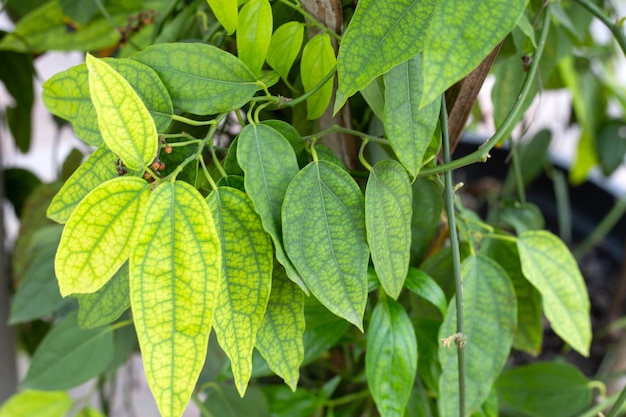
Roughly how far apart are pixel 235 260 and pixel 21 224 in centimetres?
39

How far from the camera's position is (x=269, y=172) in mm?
257

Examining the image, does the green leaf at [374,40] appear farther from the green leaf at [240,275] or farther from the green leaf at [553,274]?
the green leaf at [553,274]

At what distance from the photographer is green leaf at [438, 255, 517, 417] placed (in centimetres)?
34

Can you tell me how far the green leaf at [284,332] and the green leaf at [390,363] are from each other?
63 millimetres

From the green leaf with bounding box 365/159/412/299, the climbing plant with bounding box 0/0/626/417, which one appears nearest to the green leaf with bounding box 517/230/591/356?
the climbing plant with bounding box 0/0/626/417

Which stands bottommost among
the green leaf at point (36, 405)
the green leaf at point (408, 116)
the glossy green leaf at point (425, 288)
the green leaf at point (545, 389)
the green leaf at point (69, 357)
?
the green leaf at point (36, 405)

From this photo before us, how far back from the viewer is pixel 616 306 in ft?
2.59

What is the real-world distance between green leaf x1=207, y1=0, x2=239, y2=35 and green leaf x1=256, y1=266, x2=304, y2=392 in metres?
0.12

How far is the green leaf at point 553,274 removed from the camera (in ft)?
1.16

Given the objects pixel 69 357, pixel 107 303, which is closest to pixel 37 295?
pixel 69 357

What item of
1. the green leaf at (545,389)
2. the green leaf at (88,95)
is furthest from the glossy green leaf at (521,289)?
the green leaf at (88,95)

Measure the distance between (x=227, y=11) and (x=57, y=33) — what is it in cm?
27

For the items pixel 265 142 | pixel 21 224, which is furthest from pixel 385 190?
pixel 21 224

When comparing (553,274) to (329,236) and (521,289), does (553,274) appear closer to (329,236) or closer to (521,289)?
(521,289)
